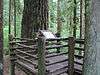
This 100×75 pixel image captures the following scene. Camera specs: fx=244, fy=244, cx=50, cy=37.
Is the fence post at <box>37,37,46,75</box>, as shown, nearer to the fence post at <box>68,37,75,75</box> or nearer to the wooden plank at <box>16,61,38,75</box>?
the wooden plank at <box>16,61,38,75</box>

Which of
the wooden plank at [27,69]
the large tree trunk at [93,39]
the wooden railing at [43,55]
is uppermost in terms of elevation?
the large tree trunk at [93,39]

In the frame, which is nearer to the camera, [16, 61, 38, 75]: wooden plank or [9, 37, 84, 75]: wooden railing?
[9, 37, 84, 75]: wooden railing

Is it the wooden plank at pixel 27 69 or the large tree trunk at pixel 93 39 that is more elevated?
the large tree trunk at pixel 93 39

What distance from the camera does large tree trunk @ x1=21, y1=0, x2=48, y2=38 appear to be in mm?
10688

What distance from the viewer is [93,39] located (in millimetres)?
4516

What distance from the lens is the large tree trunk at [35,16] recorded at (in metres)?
10.7

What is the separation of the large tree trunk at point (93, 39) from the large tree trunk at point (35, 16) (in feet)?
20.4

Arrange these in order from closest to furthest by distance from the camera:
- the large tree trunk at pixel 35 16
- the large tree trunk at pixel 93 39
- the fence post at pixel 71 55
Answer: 1. the large tree trunk at pixel 93 39
2. the fence post at pixel 71 55
3. the large tree trunk at pixel 35 16

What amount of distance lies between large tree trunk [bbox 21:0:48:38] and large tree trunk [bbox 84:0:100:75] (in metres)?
6.22

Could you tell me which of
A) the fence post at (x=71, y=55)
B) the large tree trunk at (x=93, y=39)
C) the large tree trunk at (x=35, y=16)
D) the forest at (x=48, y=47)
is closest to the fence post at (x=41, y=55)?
the forest at (x=48, y=47)

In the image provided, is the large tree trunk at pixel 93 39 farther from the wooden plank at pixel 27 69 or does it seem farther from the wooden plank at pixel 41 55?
the wooden plank at pixel 27 69

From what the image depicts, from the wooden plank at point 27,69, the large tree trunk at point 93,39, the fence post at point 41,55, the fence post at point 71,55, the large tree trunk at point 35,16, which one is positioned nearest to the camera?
the large tree trunk at point 93,39

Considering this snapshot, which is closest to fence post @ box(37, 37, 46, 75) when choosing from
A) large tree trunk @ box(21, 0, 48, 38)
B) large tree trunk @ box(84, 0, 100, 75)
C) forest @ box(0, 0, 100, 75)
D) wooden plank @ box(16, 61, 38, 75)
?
forest @ box(0, 0, 100, 75)

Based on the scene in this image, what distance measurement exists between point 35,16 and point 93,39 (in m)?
6.47
